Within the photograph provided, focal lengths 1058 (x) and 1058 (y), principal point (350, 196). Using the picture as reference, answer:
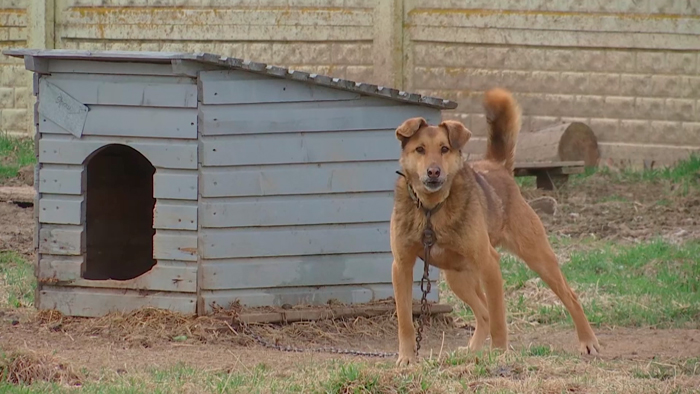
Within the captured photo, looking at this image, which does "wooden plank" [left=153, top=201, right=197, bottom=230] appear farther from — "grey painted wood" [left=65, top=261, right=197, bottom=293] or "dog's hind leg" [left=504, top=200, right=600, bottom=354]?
"dog's hind leg" [left=504, top=200, right=600, bottom=354]

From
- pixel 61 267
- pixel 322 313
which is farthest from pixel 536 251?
pixel 61 267

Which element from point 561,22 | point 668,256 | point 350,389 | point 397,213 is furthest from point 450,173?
point 561,22

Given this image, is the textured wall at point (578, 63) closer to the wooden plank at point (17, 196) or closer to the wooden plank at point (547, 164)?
the wooden plank at point (547, 164)

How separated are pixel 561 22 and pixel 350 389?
10.8m

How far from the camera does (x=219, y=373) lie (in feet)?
21.6

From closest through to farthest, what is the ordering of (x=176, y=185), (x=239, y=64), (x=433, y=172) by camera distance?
1. (x=433, y=172)
2. (x=239, y=64)
3. (x=176, y=185)

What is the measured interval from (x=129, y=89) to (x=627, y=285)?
190 inches

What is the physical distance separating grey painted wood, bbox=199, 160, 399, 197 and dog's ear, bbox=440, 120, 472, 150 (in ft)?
5.04

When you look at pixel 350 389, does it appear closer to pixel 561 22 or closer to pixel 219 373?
pixel 219 373

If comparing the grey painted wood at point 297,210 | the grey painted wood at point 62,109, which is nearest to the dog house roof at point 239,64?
the grey painted wood at point 62,109

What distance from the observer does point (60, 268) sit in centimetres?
842

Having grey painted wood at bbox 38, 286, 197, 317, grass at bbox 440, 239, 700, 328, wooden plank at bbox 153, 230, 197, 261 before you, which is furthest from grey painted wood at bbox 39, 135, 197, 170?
grass at bbox 440, 239, 700, 328

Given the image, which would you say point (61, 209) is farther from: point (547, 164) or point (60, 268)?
point (547, 164)

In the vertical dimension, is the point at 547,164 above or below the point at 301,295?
above
